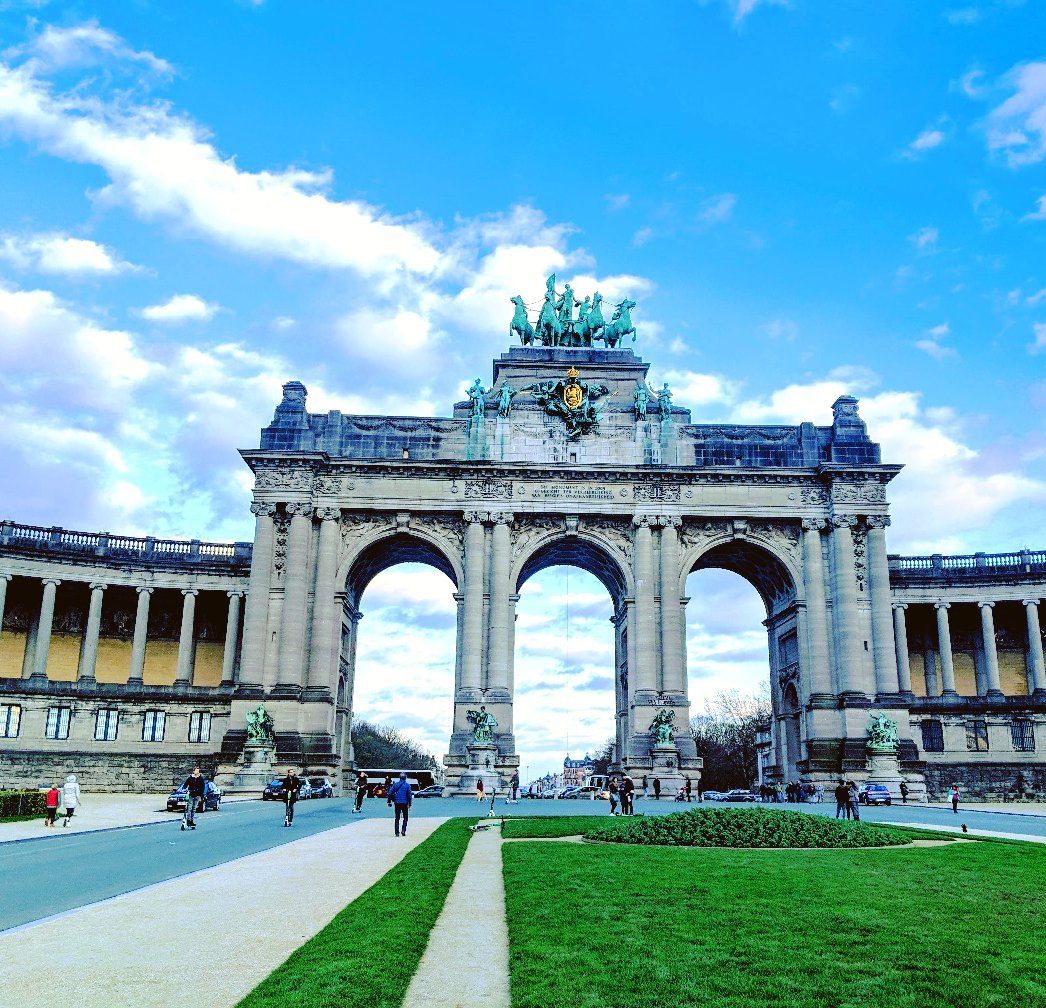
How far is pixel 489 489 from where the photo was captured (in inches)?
2685

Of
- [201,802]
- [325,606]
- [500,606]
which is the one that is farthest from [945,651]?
[201,802]

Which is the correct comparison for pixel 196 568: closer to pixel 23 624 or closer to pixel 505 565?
pixel 23 624

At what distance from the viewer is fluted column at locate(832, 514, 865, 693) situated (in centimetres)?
6594

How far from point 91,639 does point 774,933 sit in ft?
224

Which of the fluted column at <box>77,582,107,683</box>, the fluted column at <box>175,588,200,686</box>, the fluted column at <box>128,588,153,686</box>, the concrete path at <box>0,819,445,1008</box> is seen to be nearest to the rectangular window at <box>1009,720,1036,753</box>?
the fluted column at <box>175,588,200,686</box>

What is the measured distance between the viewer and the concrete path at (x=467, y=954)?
9430 mm

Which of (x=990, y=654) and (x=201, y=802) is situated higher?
(x=990, y=654)

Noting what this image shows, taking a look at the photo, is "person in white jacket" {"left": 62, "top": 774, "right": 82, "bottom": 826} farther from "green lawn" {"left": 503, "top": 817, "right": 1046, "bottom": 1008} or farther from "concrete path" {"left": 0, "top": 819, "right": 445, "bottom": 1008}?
"green lawn" {"left": 503, "top": 817, "right": 1046, "bottom": 1008}

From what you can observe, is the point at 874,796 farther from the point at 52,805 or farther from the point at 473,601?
the point at 52,805

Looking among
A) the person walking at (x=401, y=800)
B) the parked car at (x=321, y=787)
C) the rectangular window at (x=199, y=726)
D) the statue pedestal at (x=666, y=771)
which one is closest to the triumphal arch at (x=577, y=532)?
the statue pedestal at (x=666, y=771)

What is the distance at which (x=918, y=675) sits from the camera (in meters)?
78.8

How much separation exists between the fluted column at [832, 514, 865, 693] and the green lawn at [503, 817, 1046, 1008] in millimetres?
46665

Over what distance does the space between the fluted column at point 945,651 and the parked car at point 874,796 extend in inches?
650

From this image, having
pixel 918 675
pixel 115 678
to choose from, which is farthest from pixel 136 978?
pixel 918 675
